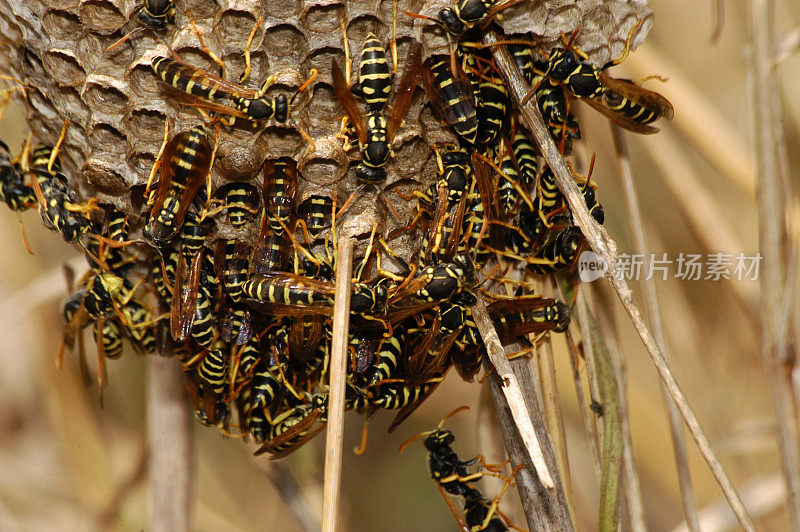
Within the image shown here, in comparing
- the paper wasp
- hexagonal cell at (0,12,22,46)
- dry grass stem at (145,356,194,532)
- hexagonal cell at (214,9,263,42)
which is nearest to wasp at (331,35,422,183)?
hexagonal cell at (214,9,263,42)

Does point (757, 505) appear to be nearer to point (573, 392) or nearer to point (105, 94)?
point (573, 392)

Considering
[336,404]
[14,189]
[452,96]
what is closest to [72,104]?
[14,189]

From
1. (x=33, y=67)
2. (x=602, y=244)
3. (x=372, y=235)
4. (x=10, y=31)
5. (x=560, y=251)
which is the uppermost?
(x=10, y=31)

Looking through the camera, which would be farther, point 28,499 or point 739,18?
point 28,499

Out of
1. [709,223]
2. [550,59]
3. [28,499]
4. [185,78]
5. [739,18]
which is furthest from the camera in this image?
[28,499]

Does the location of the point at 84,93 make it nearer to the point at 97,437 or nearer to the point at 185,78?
the point at 185,78

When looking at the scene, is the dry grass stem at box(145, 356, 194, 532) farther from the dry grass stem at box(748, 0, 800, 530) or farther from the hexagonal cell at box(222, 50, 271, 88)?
the dry grass stem at box(748, 0, 800, 530)

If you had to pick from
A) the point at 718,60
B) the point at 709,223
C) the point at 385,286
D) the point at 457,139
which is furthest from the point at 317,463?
the point at 718,60
